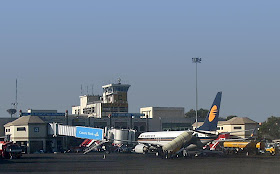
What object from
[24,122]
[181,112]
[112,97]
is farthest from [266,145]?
[112,97]

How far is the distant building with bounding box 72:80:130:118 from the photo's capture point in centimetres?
17800

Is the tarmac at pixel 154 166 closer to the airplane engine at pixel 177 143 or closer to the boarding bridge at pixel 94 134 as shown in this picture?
the airplane engine at pixel 177 143

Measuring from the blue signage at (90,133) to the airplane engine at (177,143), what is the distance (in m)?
33.2

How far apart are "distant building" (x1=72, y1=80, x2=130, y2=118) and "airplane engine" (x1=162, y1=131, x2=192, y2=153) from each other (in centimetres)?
9275

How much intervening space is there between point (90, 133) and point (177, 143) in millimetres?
38491

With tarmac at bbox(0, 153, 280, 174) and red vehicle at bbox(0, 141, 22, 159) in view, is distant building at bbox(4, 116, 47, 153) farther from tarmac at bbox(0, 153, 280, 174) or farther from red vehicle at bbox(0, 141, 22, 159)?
tarmac at bbox(0, 153, 280, 174)

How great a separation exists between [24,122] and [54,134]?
800cm

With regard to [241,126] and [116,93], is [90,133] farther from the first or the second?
[116,93]

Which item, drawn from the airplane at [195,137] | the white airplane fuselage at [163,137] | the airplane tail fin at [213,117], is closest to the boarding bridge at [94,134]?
the white airplane fuselage at [163,137]

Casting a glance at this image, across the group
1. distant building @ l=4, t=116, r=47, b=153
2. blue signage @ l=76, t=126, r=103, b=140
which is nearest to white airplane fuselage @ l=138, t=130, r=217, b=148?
blue signage @ l=76, t=126, r=103, b=140

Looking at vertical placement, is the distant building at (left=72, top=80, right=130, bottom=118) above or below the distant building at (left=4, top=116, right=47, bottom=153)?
above

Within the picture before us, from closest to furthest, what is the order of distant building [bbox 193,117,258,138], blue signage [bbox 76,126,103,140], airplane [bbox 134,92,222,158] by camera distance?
airplane [bbox 134,92,222,158], blue signage [bbox 76,126,103,140], distant building [bbox 193,117,258,138]

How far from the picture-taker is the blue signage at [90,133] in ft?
374

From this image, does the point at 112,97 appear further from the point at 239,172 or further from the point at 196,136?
the point at 239,172
